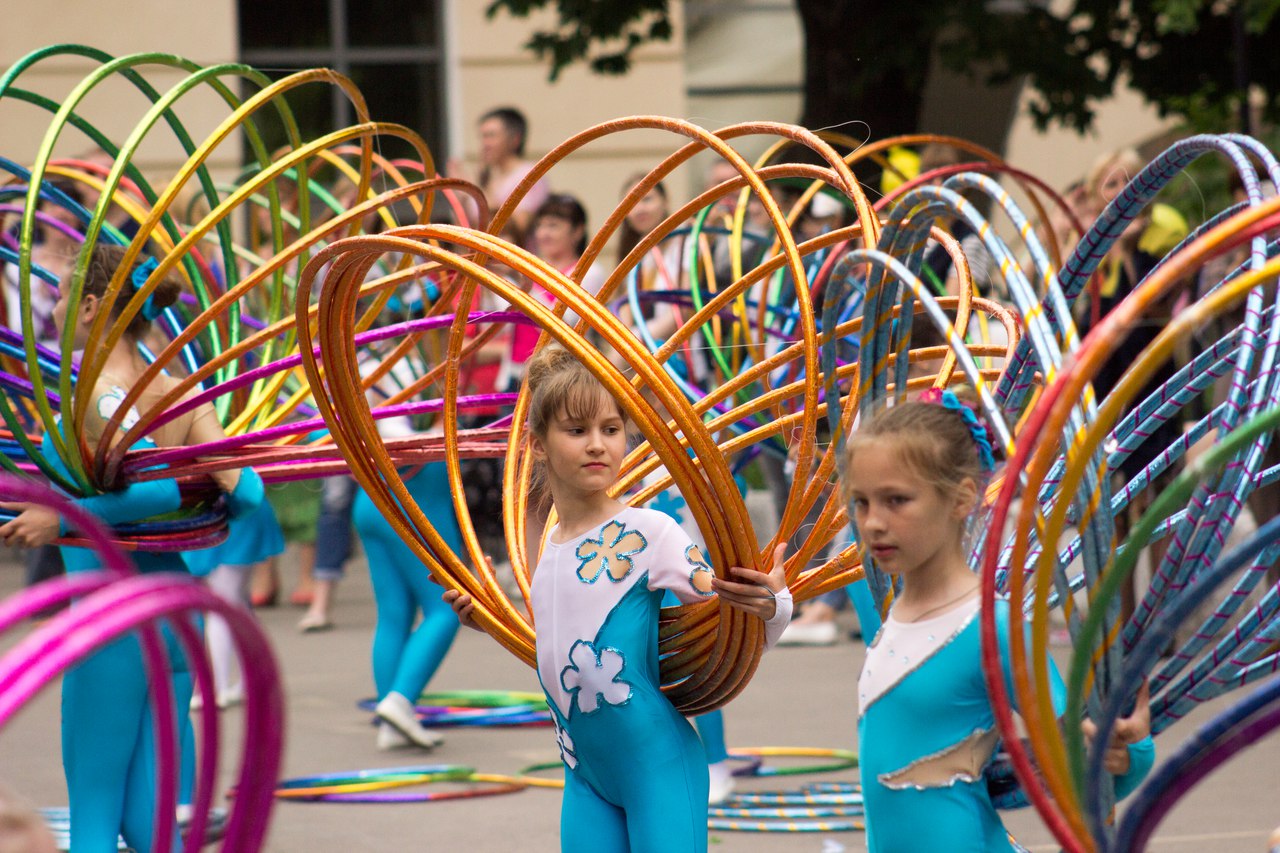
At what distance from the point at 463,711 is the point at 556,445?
375 centimetres

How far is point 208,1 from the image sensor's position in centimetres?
1254

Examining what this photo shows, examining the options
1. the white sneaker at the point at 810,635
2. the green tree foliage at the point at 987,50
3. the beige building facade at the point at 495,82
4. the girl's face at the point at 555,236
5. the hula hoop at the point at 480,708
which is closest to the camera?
the hula hoop at the point at 480,708

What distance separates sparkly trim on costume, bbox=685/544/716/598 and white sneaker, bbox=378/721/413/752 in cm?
325

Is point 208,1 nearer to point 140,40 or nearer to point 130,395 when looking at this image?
point 140,40

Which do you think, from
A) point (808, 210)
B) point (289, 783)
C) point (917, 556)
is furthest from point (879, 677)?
point (808, 210)

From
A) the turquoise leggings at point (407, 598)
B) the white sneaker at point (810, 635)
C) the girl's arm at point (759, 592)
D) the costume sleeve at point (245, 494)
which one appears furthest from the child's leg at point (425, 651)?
the girl's arm at point (759, 592)

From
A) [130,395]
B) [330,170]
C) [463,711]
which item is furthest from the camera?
[330,170]

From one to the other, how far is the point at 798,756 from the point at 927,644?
3.47 metres

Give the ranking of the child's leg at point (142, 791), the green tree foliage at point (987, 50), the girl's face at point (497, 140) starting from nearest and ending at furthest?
the child's leg at point (142, 791) → the girl's face at point (497, 140) → the green tree foliage at point (987, 50)

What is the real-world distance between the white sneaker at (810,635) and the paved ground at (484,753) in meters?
0.08

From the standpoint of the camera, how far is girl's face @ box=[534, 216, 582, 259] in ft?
24.1

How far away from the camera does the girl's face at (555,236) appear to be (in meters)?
7.34

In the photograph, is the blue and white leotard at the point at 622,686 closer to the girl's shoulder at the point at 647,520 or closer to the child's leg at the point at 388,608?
the girl's shoulder at the point at 647,520

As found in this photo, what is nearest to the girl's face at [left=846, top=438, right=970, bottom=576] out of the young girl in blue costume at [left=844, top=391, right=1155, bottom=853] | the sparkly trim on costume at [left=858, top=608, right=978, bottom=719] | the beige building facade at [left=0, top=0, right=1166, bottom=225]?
the young girl in blue costume at [left=844, top=391, right=1155, bottom=853]
